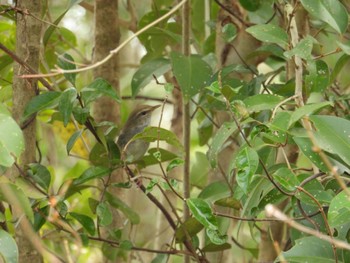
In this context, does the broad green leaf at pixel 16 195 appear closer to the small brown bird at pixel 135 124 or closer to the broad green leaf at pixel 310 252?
the broad green leaf at pixel 310 252

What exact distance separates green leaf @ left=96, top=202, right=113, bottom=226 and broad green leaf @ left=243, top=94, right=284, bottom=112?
63 cm

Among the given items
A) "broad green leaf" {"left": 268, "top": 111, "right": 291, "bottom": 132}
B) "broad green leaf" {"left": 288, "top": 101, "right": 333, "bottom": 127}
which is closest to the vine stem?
"broad green leaf" {"left": 268, "top": 111, "right": 291, "bottom": 132}

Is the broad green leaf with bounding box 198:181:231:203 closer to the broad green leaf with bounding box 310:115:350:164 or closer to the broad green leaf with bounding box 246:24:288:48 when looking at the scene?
the broad green leaf with bounding box 246:24:288:48

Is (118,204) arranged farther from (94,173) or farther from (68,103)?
(68,103)

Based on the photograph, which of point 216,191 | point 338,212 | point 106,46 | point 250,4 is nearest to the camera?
point 338,212

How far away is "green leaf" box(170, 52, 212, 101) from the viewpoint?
254 cm

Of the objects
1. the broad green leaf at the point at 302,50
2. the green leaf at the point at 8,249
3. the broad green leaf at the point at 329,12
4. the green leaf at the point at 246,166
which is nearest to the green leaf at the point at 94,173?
the green leaf at the point at 8,249

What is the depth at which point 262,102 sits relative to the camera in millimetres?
2127

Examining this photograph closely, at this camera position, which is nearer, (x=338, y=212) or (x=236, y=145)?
(x=338, y=212)

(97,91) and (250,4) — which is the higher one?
(250,4)

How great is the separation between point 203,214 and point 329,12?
2.27 ft

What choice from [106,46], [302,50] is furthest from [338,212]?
[106,46]

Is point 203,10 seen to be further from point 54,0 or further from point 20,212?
point 20,212

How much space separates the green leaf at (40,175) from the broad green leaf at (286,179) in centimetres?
75
